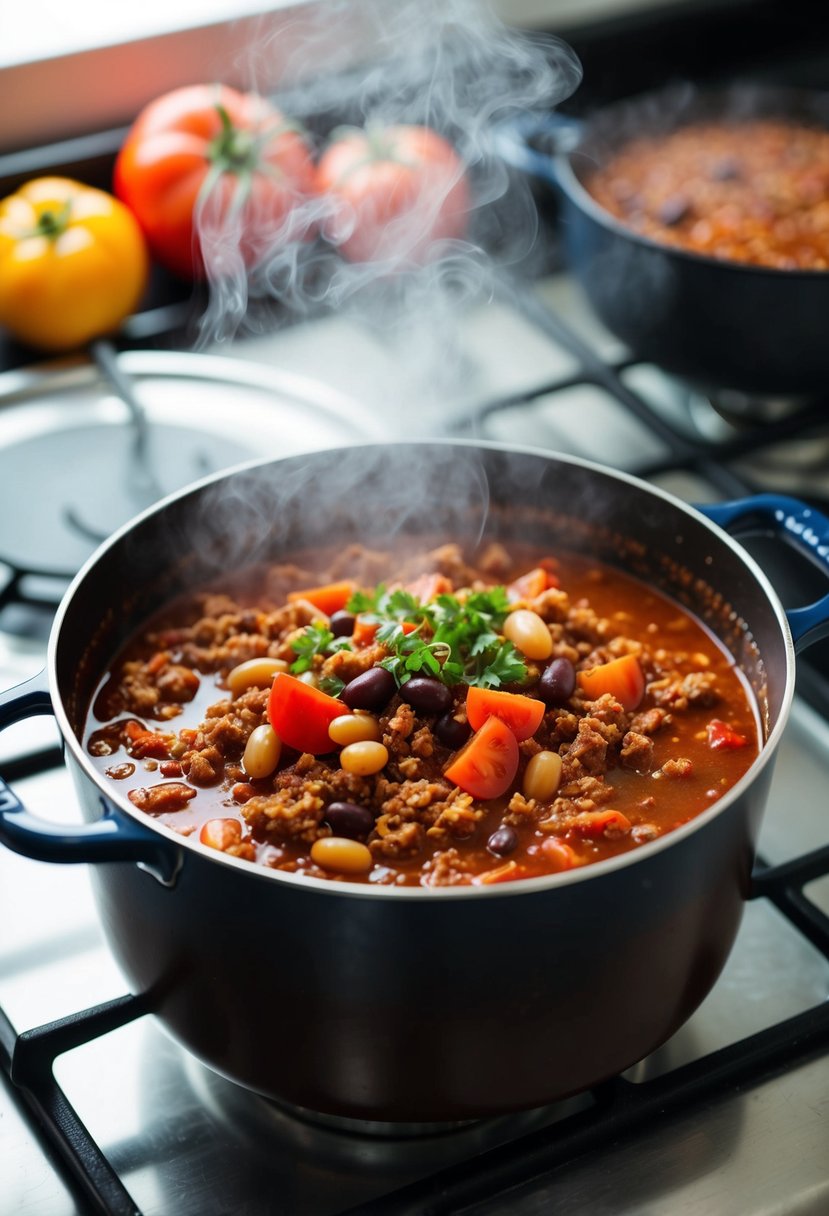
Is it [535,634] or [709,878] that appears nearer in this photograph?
[709,878]

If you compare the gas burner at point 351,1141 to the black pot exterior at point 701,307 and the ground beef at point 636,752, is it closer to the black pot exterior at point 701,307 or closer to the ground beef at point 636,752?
the ground beef at point 636,752

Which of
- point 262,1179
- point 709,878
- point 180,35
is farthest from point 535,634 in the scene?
point 180,35

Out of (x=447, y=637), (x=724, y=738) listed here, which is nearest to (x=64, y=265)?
(x=447, y=637)

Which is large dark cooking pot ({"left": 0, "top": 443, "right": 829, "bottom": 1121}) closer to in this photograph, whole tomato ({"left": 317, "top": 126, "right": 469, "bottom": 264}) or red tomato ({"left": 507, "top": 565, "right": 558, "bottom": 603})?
red tomato ({"left": 507, "top": 565, "right": 558, "bottom": 603})

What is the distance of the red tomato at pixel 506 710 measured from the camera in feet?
4.41

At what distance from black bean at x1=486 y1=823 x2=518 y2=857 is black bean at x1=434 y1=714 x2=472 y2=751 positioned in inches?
4.3

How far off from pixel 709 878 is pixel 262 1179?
0.49 meters

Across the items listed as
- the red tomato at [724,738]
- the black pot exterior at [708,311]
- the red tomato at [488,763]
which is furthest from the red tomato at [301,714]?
the black pot exterior at [708,311]

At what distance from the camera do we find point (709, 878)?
1106mm

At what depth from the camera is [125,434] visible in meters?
2.07

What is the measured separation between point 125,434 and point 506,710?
0.97 m

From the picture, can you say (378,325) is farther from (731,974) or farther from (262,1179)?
(262,1179)

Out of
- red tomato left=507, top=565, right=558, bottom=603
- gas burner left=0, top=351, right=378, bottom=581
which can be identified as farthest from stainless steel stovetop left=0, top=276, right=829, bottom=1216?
red tomato left=507, top=565, right=558, bottom=603

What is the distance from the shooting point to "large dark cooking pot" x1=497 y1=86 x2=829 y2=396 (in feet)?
6.25
